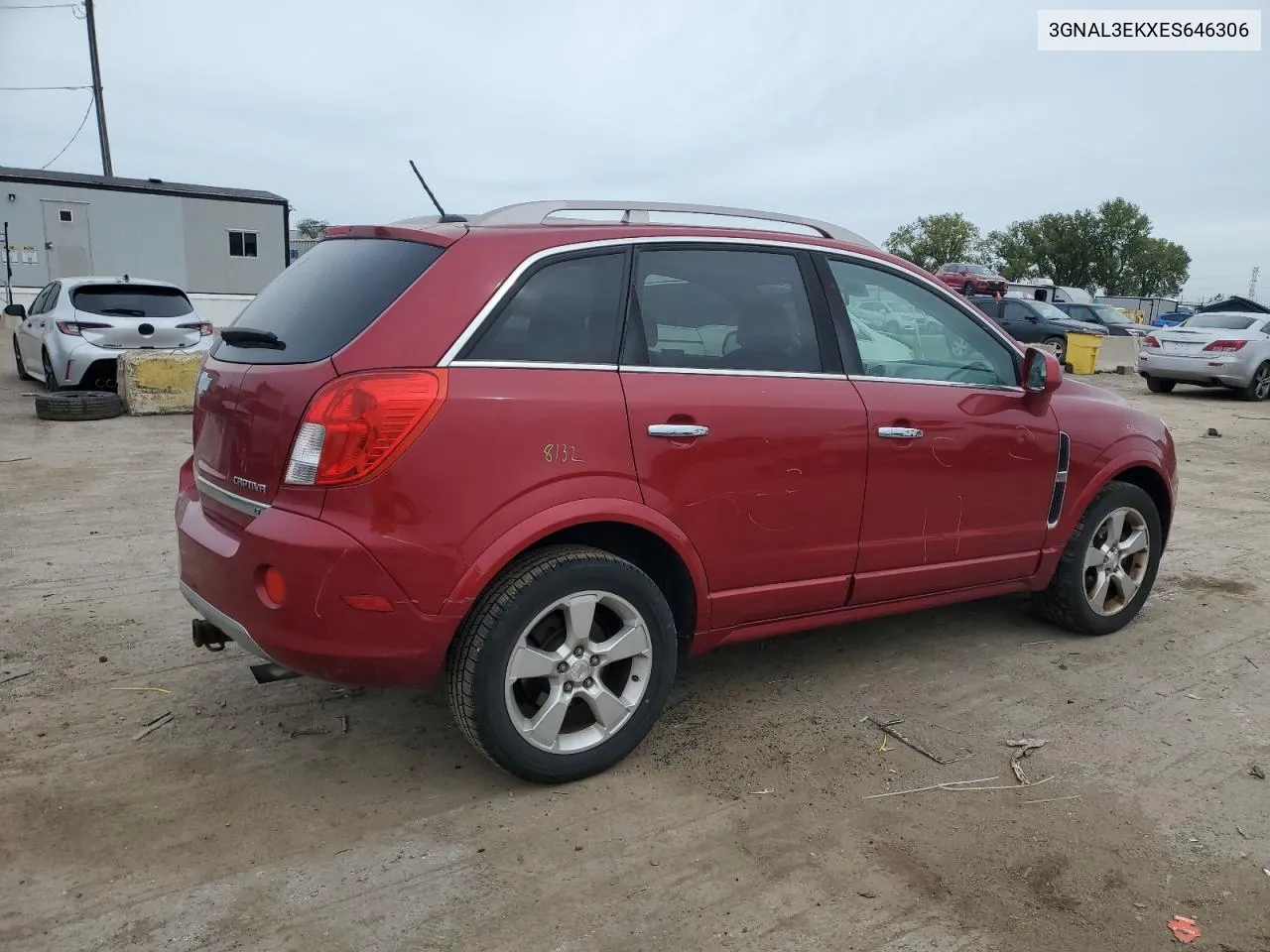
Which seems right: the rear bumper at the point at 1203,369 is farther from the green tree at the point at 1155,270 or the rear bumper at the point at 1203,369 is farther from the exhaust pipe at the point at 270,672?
the green tree at the point at 1155,270

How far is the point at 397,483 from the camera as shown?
2838 millimetres

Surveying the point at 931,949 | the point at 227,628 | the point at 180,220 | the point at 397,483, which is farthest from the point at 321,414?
the point at 180,220

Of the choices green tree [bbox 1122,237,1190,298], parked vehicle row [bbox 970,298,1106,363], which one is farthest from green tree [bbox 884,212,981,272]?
parked vehicle row [bbox 970,298,1106,363]

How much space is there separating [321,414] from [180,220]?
2820cm

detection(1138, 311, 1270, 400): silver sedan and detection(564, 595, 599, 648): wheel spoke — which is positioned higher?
detection(1138, 311, 1270, 400): silver sedan

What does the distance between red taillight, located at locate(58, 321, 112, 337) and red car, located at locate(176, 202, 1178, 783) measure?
29.8 feet

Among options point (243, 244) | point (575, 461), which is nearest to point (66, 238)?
point (243, 244)

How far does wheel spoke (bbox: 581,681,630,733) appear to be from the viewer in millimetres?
3236

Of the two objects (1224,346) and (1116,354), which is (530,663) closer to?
(1224,346)

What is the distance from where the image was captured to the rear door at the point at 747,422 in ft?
10.9

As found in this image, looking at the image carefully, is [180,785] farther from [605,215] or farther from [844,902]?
[605,215]

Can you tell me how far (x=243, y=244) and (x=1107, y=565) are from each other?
28.8 meters

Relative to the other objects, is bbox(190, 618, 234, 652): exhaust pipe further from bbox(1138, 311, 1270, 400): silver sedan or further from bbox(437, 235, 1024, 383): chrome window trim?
bbox(1138, 311, 1270, 400): silver sedan

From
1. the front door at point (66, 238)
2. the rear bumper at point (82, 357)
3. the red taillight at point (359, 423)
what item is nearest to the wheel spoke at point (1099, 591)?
the red taillight at point (359, 423)
